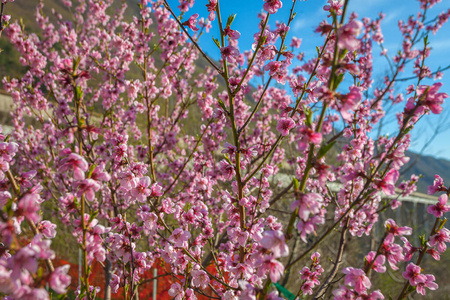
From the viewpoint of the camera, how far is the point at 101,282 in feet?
24.6

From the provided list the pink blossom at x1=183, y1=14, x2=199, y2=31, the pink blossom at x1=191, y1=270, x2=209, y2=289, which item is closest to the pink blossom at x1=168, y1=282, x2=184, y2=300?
the pink blossom at x1=191, y1=270, x2=209, y2=289

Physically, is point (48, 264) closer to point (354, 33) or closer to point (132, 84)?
point (354, 33)

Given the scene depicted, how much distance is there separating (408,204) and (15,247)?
23353 mm

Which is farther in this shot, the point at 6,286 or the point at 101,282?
the point at 101,282

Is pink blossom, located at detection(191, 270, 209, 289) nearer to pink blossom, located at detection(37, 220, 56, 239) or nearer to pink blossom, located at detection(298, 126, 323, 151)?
pink blossom, located at detection(37, 220, 56, 239)

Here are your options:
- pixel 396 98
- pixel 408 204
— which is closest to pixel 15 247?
pixel 396 98

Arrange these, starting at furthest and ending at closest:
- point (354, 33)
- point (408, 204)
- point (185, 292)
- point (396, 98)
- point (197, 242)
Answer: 1. point (408, 204)
2. point (396, 98)
3. point (197, 242)
4. point (185, 292)
5. point (354, 33)

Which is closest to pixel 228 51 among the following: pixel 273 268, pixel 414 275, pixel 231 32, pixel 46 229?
pixel 231 32

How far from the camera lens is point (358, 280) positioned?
1347 mm

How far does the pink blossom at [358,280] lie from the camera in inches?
52.2

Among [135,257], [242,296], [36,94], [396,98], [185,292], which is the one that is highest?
[396,98]

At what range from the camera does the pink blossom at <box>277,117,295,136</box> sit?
5.86 ft

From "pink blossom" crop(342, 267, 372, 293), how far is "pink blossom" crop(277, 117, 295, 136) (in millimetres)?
854

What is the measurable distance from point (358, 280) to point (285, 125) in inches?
37.9
